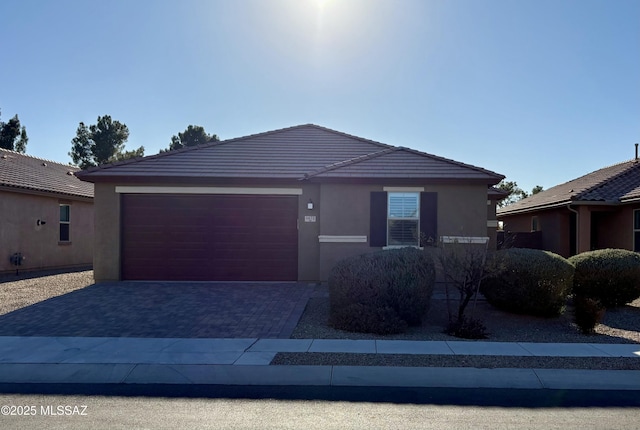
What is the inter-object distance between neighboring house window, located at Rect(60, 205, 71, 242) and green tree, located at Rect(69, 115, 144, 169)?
26209mm

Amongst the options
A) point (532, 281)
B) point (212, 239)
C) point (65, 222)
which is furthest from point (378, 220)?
point (65, 222)

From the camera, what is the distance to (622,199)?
1677 cm

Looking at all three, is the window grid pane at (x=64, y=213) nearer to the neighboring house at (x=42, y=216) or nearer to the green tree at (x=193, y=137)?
the neighboring house at (x=42, y=216)

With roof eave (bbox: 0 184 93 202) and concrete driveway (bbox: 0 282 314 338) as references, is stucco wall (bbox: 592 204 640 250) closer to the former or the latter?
concrete driveway (bbox: 0 282 314 338)

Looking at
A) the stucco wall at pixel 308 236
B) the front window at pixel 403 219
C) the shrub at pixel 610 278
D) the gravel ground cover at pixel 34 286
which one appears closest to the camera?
the shrub at pixel 610 278

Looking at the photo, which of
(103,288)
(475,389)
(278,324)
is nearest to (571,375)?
(475,389)

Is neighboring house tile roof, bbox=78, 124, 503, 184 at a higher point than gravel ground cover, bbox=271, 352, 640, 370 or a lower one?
higher

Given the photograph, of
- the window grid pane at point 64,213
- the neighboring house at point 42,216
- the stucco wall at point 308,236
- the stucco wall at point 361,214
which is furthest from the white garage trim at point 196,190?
the window grid pane at point 64,213

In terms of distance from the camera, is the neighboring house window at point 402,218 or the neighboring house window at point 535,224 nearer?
the neighboring house window at point 402,218

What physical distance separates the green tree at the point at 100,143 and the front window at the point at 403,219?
122 ft

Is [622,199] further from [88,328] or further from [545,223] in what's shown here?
[88,328]

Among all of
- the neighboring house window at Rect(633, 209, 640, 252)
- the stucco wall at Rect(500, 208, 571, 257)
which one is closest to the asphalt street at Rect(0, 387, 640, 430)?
the neighboring house window at Rect(633, 209, 640, 252)

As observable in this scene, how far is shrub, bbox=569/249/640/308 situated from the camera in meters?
Result: 10.5

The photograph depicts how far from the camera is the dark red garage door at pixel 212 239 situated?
1419cm
